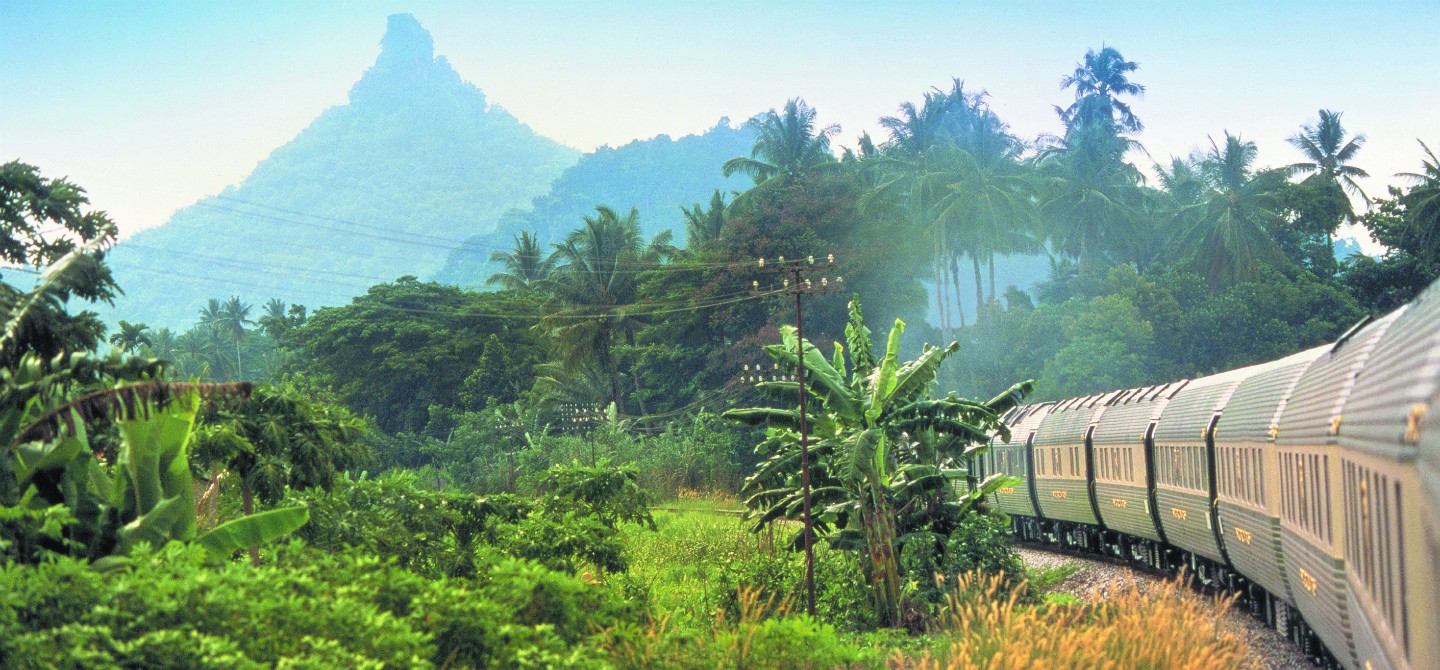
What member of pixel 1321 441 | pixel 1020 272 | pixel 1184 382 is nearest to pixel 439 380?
pixel 1184 382

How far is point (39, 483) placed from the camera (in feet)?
38.2

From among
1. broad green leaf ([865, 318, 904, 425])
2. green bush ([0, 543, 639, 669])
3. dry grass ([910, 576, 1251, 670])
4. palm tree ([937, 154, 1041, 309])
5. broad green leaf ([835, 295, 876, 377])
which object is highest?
palm tree ([937, 154, 1041, 309])

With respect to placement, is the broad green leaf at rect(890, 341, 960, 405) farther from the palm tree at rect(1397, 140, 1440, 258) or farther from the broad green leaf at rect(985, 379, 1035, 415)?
the palm tree at rect(1397, 140, 1440, 258)

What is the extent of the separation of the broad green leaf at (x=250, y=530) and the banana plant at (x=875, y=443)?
8.65 m

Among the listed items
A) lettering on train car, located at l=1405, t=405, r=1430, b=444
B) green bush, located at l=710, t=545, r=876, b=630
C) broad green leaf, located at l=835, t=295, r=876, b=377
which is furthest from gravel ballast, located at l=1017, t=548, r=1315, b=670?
lettering on train car, located at l=1405, t=405, r=1430, b=444

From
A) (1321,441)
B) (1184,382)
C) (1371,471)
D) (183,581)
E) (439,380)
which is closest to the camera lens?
(1371,471)

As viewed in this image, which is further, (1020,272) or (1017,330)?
(1020,272)

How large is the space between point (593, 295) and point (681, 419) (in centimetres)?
802

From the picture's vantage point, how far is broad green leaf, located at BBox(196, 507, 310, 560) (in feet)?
39.4

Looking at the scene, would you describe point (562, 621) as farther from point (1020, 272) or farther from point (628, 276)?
point (1020, 272)

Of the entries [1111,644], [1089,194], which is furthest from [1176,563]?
[1089,194]

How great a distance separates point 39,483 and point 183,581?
159 inches

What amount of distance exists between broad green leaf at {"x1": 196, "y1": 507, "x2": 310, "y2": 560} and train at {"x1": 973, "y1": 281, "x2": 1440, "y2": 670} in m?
8.54

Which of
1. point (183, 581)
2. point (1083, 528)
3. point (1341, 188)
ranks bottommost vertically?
point (1083, 528)
